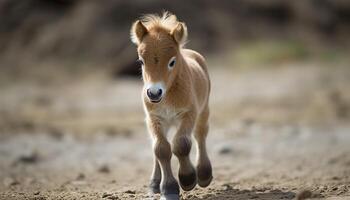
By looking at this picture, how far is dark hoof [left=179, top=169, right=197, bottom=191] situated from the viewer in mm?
8719

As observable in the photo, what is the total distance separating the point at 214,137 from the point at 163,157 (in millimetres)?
6650

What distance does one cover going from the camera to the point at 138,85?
2358cm

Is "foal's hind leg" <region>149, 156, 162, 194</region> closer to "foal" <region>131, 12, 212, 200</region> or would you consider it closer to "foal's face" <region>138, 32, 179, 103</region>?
"foal" <region>131, 12, 212, 200</region>

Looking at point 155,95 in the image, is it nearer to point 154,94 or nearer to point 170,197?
point 154,94

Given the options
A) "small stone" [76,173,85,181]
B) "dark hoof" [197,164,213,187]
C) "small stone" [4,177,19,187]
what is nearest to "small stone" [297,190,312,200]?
"dark hoof" [197,164,213,187]

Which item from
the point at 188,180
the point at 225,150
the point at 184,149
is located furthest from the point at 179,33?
the point at 225,150

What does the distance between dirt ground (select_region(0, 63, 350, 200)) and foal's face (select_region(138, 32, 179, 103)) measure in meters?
1.66

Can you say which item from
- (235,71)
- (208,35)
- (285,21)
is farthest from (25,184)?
(285,21)

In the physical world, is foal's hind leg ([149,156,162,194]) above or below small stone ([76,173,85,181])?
below

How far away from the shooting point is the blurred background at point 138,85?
13.4 meters

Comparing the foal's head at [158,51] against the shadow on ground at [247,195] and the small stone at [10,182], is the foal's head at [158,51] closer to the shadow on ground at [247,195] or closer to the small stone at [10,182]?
the shadow on ground at [247,195]

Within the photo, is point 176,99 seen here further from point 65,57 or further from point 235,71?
point 65,57

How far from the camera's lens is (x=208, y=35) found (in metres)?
28.6

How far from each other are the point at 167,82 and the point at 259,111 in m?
Result: 10.3
